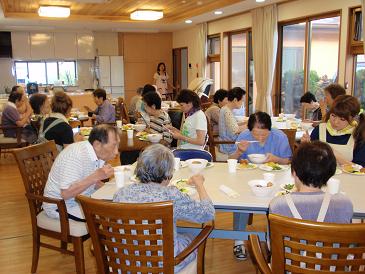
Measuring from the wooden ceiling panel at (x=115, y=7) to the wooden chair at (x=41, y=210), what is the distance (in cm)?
503


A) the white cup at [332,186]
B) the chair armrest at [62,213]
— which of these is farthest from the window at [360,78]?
the chair armrest at [62,213]

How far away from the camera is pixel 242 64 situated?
871 centimetres

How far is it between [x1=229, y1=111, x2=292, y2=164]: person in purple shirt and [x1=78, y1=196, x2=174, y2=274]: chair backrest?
1.56 metres

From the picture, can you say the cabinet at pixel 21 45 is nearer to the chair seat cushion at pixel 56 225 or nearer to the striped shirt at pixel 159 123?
the striped shirt at pixel 159 123

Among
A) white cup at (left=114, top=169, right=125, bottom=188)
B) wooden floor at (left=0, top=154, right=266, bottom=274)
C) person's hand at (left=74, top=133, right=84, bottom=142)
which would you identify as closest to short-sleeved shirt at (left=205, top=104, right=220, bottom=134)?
wooden floor at (left=0, top=154, right=266, bottom=274)

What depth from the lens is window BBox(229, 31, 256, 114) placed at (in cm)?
829

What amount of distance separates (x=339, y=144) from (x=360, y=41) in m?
2.91

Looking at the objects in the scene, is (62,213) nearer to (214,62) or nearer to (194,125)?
(194,125)

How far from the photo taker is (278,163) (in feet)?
9.69

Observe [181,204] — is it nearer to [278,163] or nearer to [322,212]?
[322,212]

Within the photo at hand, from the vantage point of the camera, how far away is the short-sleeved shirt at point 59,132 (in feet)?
11.8

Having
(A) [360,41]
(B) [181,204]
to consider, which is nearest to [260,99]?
(A) [360,41]

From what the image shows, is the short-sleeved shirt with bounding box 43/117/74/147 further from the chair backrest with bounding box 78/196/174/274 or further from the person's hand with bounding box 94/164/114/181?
the chair backrest with bounding box 78/196/174/274

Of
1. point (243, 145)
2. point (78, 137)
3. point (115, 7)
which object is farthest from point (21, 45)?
point (243, 145)
